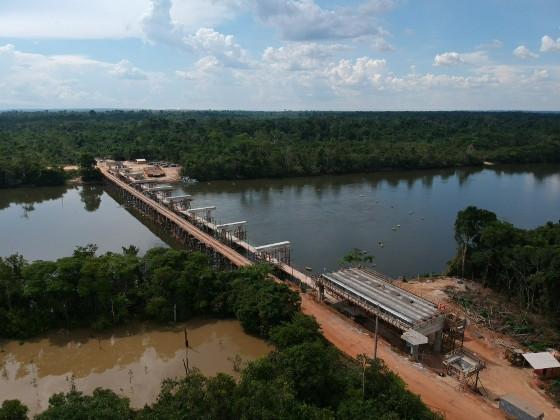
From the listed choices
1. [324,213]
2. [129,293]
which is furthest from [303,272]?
[324,213]

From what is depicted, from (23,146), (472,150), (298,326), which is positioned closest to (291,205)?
(298,326)

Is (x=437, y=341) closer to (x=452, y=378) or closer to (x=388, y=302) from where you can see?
(x=452, y=378)

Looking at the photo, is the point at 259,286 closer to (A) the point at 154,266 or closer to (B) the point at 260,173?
(A) the point at 154,266

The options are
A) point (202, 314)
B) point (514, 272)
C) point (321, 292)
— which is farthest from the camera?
point (514, 272)

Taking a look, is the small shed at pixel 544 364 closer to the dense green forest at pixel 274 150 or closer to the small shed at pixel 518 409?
the small shed at pixel 518 409

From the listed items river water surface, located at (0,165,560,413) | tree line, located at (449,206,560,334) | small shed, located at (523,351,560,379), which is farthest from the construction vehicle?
river water surface, located at (0,165,560,413)
